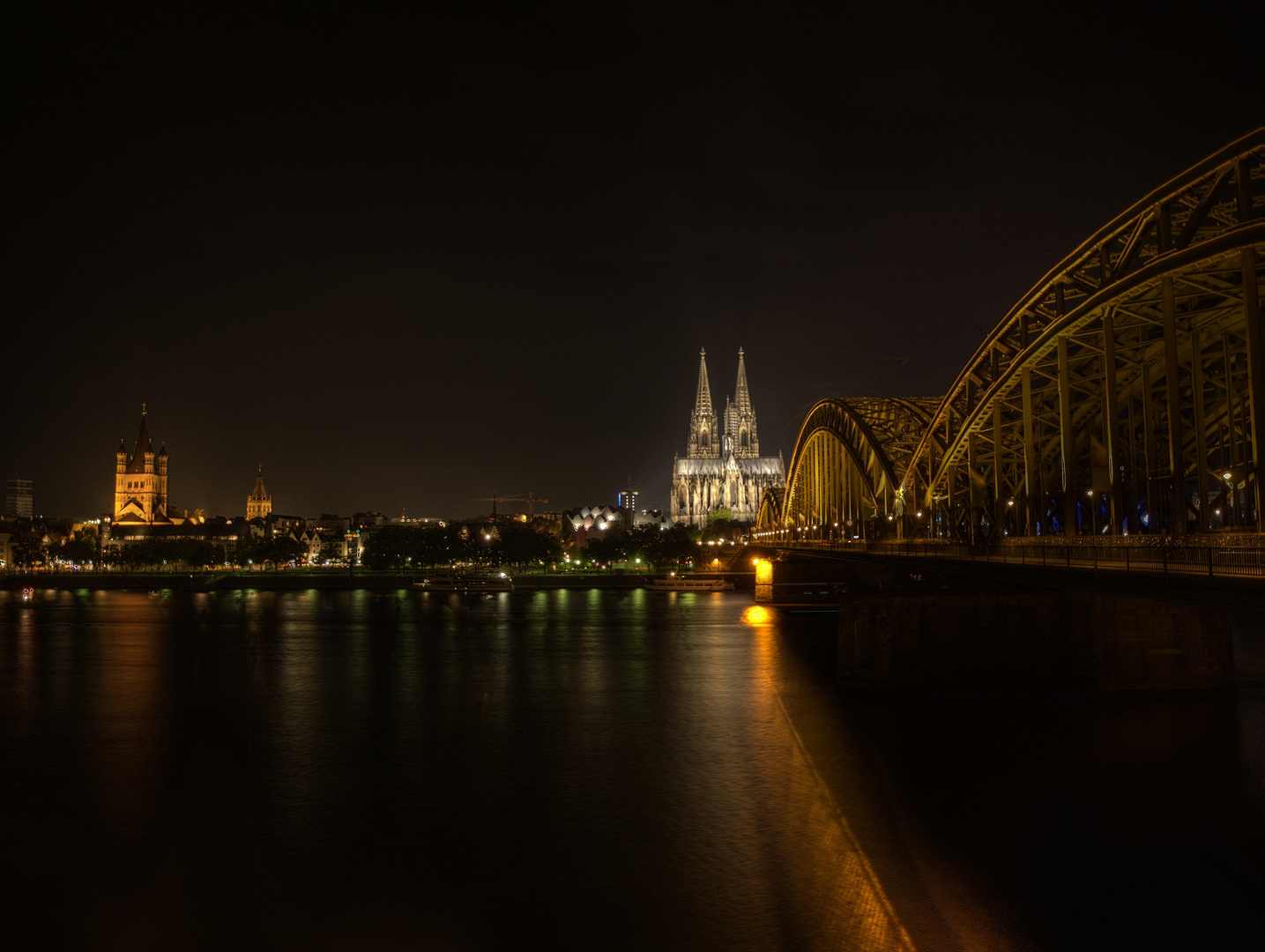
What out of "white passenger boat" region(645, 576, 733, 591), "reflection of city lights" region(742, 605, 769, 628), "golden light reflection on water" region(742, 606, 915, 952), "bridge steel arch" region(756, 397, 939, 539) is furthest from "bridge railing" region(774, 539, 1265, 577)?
"white passenger boat" region(645, 576, 733, 591)

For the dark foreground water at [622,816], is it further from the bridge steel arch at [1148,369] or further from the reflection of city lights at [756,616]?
the reflection of city lights at [756,616]

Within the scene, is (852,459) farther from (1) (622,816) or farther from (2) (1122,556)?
(1) (622,816)

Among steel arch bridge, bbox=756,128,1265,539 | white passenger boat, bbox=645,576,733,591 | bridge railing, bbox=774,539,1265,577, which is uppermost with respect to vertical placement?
steel arch bridge, bbox=756,128,1265,539

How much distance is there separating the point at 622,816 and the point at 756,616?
4531 cm

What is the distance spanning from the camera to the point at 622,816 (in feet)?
62.5

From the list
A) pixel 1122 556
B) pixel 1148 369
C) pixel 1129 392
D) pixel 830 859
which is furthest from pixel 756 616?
pixel 830 859

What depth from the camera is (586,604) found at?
77562mm

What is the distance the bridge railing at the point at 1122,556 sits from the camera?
14008mm

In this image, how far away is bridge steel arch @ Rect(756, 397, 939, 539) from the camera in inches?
2084

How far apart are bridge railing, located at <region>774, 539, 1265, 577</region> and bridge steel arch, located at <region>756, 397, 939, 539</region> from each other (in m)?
19.8

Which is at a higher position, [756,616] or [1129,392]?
[1129,392]

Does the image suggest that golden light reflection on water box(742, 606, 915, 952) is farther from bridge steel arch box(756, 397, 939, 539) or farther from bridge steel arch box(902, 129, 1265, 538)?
bridge steel arch box(756, 397, 939, 539)

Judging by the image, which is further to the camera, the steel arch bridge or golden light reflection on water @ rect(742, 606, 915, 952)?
the steel arch bridge

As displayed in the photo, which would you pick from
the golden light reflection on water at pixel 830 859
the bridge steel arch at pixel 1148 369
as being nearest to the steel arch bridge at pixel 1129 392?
the bridge steel arch at pixel 1148 369
